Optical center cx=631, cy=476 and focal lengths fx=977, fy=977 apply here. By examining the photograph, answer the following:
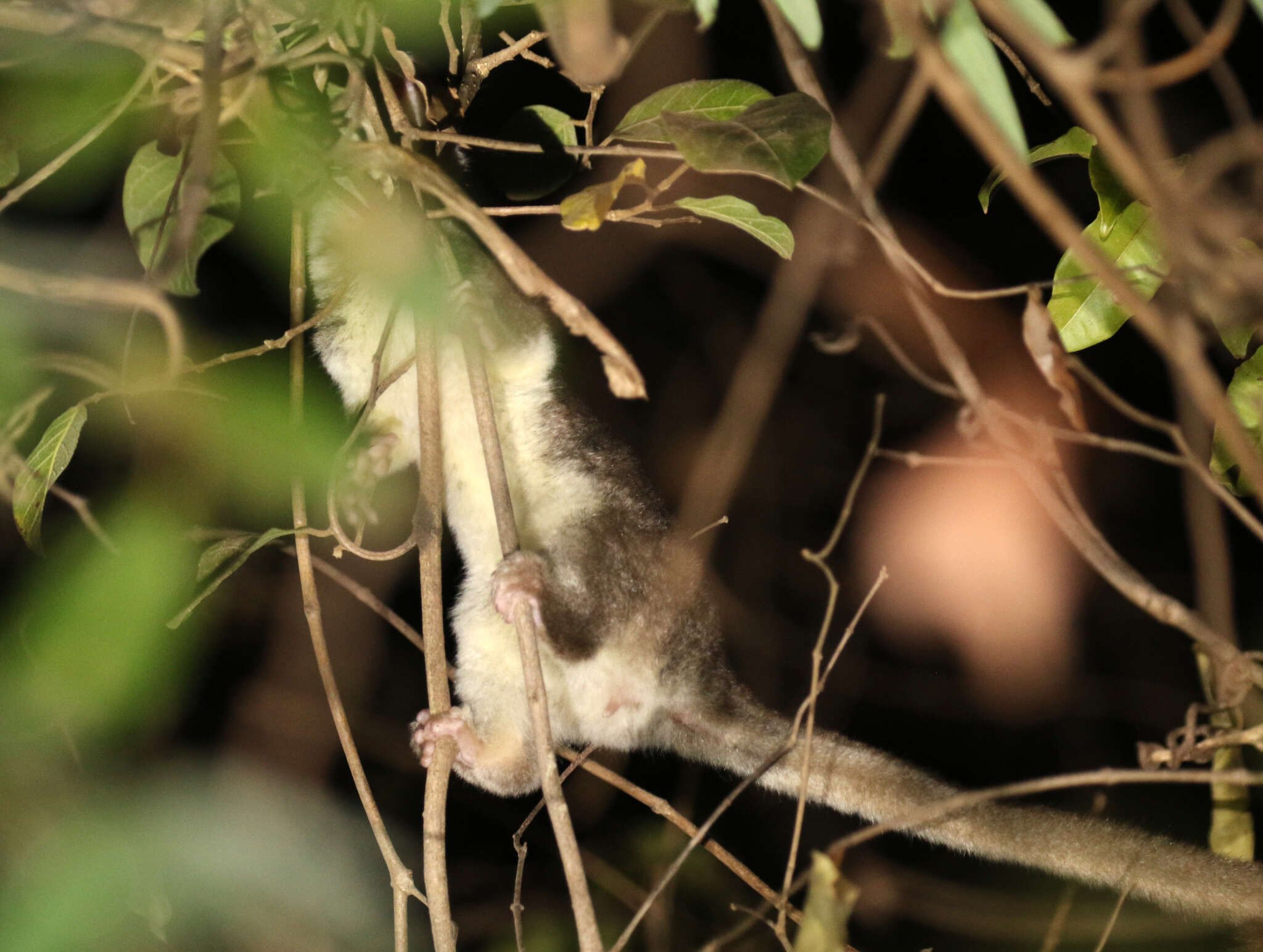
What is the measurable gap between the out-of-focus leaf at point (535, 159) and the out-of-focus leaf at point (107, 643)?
118 centimetres

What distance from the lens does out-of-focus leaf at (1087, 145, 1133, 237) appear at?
1.78m

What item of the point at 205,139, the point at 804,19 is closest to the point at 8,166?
the point at 205,139

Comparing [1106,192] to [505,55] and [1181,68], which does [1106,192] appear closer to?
[1181,68]

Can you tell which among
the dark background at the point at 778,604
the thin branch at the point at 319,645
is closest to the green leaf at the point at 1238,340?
the dark background at the point at 778,604

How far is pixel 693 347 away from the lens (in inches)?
184

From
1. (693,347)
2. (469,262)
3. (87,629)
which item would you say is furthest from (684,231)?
(87,629)

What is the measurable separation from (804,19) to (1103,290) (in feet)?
3.14

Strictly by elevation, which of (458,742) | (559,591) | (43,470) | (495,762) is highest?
(43,470)

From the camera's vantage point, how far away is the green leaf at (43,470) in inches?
65.9

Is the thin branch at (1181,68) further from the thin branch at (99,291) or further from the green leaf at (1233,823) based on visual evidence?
the green leaf at (1233,823)

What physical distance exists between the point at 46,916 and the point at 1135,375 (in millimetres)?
4300

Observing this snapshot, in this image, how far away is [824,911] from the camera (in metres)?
1.22

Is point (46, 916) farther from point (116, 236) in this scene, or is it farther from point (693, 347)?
point (693, 347)

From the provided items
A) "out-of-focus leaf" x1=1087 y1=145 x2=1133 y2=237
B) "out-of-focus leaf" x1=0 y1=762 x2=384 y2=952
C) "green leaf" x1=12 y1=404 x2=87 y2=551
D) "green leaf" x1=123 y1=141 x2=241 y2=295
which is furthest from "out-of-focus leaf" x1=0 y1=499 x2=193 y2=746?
"out-of-focus leaf" x1=1087 y1=145 x2=1133 y2=237
